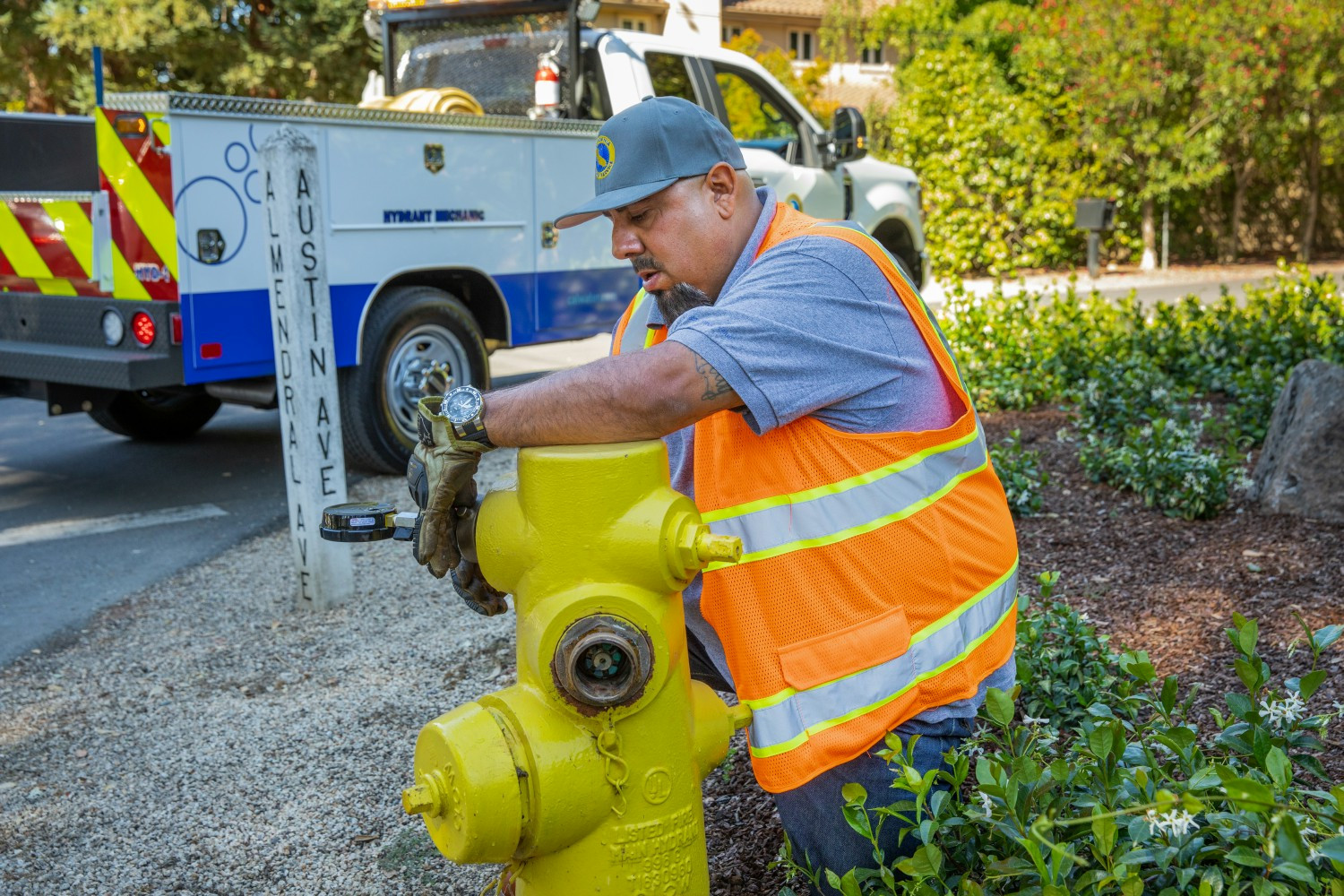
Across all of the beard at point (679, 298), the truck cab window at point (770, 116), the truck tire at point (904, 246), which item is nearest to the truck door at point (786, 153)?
the truck cab window at point (770, 116)

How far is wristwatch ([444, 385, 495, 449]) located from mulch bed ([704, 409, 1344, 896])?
3.84 feet

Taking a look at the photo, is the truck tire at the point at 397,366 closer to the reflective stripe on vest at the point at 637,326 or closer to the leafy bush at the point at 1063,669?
the reflective stripe on vest at the point at 637,326

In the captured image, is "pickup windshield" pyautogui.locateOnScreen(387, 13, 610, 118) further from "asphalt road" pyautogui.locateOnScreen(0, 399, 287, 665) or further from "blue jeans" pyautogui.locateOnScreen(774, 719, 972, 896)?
"blue jeans" pyautogui.locateOnScreen(774, 719, 972, 896)

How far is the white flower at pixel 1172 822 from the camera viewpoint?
1561 mm

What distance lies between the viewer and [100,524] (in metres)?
5.71

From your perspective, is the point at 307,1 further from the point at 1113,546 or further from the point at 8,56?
the point at 1113,546

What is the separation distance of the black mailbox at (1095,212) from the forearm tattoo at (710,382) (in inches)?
542

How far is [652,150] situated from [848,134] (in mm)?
6579

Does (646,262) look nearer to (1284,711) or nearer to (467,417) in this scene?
(467,417)

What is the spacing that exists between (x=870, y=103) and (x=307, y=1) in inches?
356

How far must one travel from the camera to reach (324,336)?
4496 mm

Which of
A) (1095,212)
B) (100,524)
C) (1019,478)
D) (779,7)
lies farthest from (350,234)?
(779,7)

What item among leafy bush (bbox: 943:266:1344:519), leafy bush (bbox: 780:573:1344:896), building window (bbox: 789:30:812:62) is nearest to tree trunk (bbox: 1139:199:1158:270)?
leafy bush (bbox: 943:266:1344:519)

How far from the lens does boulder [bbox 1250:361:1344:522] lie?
4.13 meters
